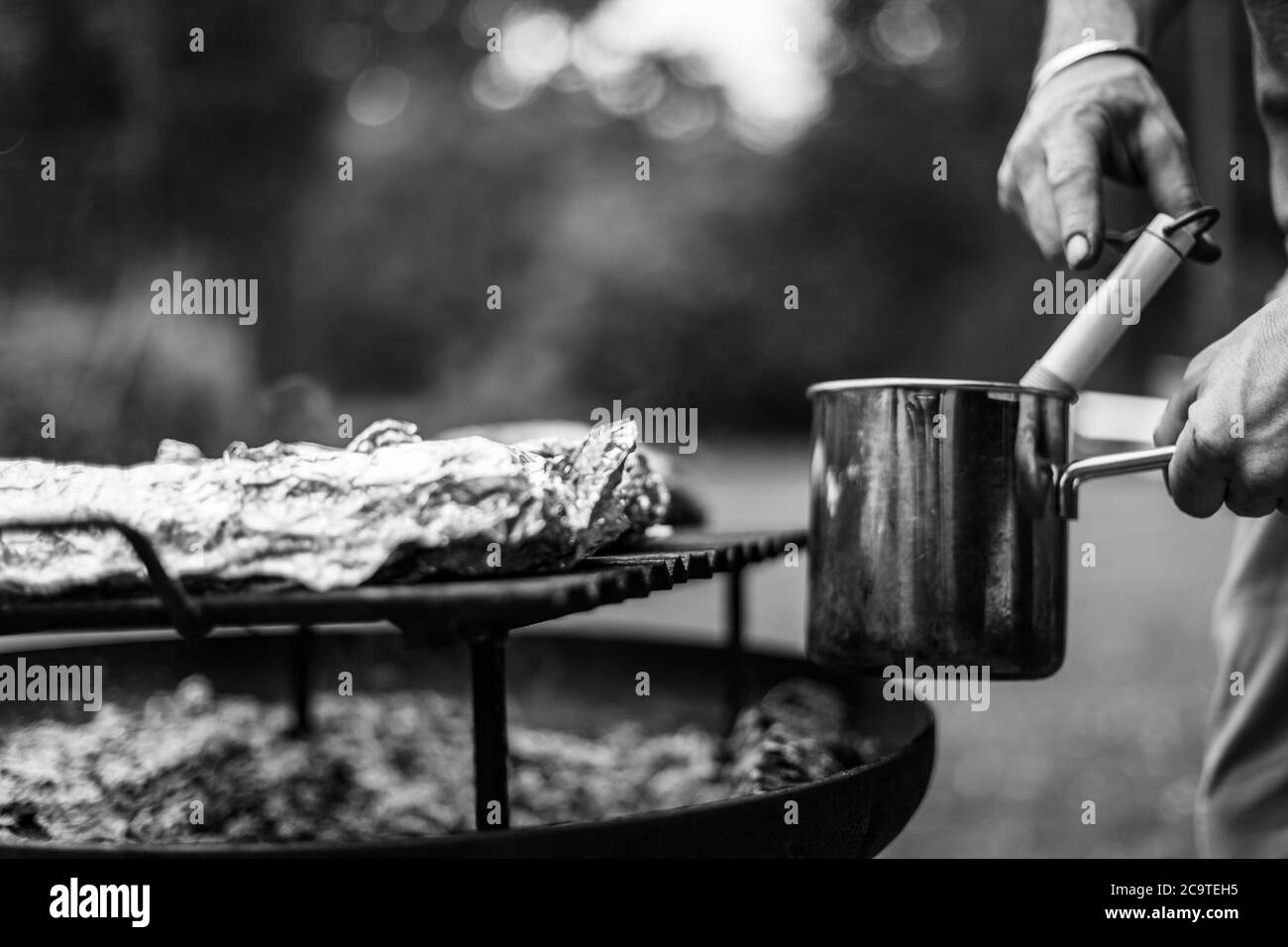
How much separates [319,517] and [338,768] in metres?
1.25

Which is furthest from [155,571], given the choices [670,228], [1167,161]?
[670,228]

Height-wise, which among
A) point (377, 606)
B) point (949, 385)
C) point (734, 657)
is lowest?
point (734, 657)

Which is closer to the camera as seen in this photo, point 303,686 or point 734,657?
point 734,657

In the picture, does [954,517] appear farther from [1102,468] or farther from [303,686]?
[303,686]

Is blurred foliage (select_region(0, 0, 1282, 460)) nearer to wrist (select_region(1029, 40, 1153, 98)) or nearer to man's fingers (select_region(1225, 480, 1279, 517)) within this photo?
wrist (select_region(1029, 40, 1153, 98))

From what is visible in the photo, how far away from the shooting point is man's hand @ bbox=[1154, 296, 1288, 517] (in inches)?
50.6

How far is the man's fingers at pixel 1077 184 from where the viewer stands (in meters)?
1.57

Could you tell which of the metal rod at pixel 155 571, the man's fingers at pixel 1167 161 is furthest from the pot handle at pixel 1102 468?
the metal rod at pixel 155 571

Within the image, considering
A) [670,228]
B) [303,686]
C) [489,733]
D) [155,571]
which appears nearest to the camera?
[155,571]

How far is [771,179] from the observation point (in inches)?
862

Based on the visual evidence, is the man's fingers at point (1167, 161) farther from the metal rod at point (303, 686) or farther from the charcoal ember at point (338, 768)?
the metal rod at point (303, 686)

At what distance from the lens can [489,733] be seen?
1.25m
